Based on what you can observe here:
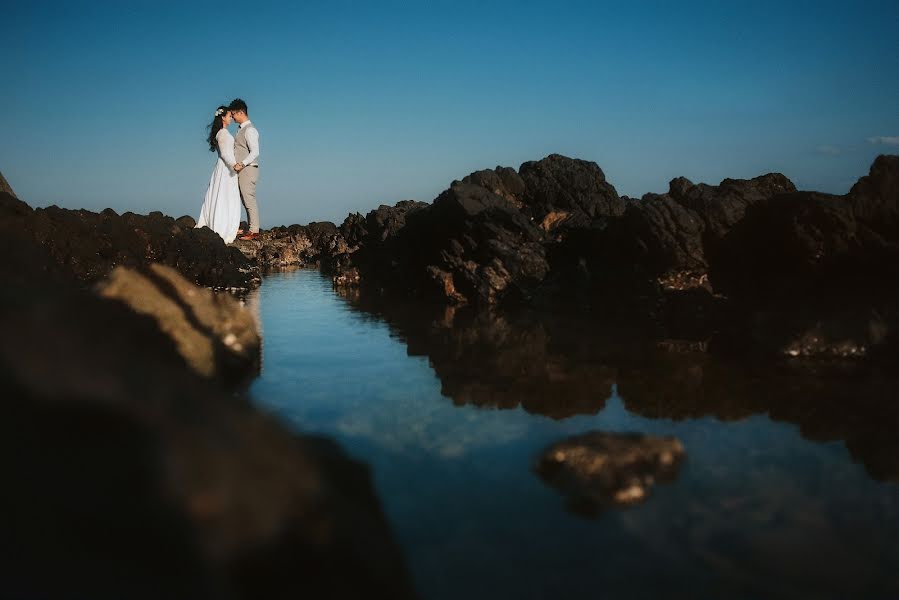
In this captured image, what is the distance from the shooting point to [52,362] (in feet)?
6.62

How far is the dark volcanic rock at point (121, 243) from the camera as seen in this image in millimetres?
12547

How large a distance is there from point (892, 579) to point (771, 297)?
6.81 m

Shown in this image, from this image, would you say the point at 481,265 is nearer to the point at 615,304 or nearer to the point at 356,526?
the point at 615,304

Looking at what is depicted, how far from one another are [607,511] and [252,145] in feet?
57.4

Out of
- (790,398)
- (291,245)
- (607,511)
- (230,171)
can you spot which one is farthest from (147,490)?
(291,245)

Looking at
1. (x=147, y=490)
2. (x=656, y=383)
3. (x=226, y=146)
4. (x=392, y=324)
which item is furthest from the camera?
(x=226, y=146)

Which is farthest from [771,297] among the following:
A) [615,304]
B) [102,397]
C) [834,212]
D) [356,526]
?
[102,397]

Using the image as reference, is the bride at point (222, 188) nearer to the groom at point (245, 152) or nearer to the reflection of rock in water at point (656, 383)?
the groom at point (245, 152)

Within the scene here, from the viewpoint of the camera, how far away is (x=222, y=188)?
19172 millimetres

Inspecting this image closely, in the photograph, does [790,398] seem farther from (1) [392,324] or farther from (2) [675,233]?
(2) [675,233]

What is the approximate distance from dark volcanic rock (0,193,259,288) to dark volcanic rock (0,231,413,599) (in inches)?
422

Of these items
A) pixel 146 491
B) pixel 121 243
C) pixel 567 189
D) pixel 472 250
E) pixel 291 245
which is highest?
pixel 567 189

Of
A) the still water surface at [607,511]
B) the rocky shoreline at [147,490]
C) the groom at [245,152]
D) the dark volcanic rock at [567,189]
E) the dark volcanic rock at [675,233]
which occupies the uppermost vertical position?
the groom at [245,152]

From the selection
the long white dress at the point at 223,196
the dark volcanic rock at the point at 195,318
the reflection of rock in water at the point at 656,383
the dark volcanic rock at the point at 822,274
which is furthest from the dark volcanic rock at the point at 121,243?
the dark volcanic rock at the point at 822,274
